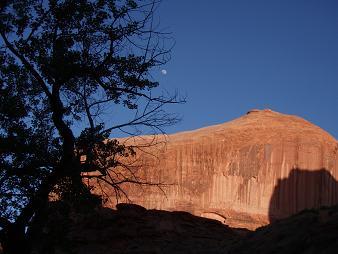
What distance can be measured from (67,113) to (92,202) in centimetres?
199

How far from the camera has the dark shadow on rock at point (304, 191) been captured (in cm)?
5500

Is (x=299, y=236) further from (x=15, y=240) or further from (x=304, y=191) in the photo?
(x=304, y=191)

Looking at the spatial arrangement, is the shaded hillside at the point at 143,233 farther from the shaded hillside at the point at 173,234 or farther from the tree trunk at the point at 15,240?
the tree trunk at the point at 15,240

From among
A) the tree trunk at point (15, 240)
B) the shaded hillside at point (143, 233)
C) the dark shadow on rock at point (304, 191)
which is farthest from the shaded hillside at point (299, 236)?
the dark shadow on rock at point (304, 191)

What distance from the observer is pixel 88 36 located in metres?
11.7

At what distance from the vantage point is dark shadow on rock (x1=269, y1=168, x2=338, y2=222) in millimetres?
55000

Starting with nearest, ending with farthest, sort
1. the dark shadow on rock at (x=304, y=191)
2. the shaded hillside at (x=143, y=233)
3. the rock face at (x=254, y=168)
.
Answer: the shaded hillside at (x=143, y=233)
the rock face at (x=254, y=168)
the dark shadow on rock at (x=304, y=191)

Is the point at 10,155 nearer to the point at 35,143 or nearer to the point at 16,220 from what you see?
the point at 35,143

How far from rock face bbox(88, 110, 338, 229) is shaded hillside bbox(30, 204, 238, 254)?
94.3 ft

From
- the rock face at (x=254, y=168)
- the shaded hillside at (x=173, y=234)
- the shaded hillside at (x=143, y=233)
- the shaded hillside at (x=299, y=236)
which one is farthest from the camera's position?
the rock face at (x=254, y=168)

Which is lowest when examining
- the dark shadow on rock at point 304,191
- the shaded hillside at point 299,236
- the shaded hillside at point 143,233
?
the shaded hillside at point 143,233

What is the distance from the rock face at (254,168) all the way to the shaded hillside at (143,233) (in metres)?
28.8

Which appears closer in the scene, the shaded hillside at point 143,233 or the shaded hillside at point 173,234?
the shaded hillside at point 173,234

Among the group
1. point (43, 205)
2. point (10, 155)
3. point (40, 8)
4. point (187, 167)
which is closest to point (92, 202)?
point (43, 205)
